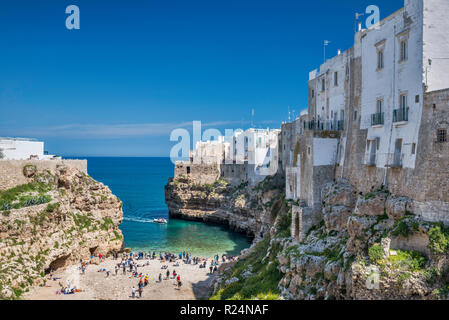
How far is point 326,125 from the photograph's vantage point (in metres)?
23.6

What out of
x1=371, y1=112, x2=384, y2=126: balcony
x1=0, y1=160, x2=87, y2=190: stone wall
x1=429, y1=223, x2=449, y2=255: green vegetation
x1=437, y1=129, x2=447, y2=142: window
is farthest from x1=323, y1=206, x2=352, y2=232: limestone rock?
x1=0, y1=160, x2=87, y2=190: stone wall

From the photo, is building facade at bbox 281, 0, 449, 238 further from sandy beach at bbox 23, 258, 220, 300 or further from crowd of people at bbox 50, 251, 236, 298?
crowd of people at bbox 50, 251, 236, 298

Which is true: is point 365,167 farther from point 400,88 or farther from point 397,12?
point 397,12

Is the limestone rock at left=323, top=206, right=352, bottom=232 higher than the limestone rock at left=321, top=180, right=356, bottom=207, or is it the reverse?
the limestone rock at left=321, top=180, right=356, bottom=207

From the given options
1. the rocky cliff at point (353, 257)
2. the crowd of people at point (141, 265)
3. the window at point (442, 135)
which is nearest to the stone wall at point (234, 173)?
the crowd of people at point (141, 265)

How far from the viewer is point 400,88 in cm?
1579

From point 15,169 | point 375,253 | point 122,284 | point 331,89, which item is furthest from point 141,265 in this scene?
point 375,253

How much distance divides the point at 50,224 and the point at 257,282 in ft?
58.1

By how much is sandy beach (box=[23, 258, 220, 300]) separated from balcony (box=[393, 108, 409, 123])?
16.7 meters

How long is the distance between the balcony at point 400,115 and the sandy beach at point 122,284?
1665cm

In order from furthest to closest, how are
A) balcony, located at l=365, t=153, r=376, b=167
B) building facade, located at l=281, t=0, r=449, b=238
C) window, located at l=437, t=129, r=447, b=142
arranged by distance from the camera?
1. balcony, located at l=365, t=153, r=376, b=167
2. building facade, located at l=281, t=0, r=449, b=238
3. window, located at l=437, t=129, r=447, b=142

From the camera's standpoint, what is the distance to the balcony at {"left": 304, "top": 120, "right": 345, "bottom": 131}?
21641 mm

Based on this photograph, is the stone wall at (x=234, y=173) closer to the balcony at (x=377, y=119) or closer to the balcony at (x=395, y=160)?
the balcony at (x=377, y=119)
